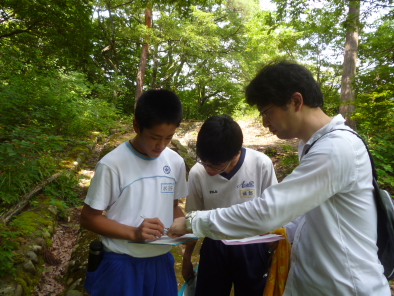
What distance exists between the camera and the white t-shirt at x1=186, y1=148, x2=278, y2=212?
1.71 meters

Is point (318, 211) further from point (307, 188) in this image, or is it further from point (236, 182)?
point (236, 182)

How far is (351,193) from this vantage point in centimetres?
105

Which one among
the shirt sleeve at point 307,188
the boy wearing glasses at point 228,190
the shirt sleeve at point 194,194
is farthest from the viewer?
the shirt sleeve at point 194,194

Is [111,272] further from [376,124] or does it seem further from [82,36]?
[376,124]

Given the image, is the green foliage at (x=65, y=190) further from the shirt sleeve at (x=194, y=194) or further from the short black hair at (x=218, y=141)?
the short black hair at (x=218, y=141)

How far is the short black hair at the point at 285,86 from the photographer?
1208 mm

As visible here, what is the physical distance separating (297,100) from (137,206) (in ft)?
3.28

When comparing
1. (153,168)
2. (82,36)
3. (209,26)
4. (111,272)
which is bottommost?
(111,272)

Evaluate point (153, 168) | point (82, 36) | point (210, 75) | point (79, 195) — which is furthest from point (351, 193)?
point (210, 75)

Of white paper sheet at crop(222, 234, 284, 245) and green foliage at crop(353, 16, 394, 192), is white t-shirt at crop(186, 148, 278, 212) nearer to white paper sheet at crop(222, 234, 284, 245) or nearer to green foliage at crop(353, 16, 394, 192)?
white paper sheet at crop(222, 234, 284, 245)

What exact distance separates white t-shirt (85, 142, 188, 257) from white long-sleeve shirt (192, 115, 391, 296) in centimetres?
43

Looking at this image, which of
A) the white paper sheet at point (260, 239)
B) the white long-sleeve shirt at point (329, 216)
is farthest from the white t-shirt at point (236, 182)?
the white long-sleeve shirt at point (329, 216)

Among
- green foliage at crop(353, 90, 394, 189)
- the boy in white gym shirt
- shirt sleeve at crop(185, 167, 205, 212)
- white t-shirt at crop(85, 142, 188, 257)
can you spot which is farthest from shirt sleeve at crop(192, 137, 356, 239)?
green foliage at crop(353, 90, 394, 189)

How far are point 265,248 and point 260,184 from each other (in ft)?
1.36
